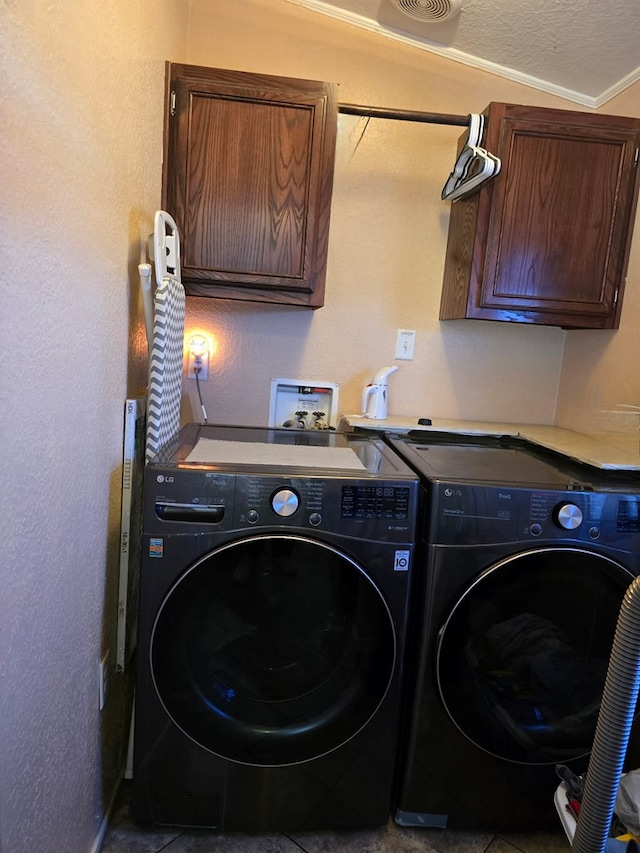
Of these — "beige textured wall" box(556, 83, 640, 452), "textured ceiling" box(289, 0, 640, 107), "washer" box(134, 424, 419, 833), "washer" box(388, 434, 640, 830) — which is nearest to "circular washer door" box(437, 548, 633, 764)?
"washer" box(388, 434, 640, 830)

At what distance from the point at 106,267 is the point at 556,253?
1.42 meters

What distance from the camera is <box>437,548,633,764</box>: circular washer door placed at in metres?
1.34

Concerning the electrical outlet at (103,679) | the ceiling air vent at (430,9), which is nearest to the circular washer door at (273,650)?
the electrical outlet at (103,679)

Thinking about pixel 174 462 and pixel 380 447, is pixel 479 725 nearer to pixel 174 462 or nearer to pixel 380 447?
pixel 380 447

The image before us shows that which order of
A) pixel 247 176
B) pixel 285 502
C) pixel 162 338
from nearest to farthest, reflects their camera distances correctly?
pixel 285 502 < pixel 162 338 < pixel 247 176

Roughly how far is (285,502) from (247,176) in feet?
3.47

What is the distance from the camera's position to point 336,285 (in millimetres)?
2139

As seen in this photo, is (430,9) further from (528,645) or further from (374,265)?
(528,645)

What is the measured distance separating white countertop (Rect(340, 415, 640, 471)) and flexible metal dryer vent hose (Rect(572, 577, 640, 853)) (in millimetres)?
798

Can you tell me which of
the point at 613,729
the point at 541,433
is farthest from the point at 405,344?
the point at 613,729

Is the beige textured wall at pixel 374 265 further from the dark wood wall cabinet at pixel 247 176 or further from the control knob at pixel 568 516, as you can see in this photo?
the control knob at pixel 568 516

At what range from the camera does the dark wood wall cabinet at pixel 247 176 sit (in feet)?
5.57

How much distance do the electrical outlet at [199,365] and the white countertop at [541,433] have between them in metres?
0.55

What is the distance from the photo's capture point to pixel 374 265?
214 centimetres
